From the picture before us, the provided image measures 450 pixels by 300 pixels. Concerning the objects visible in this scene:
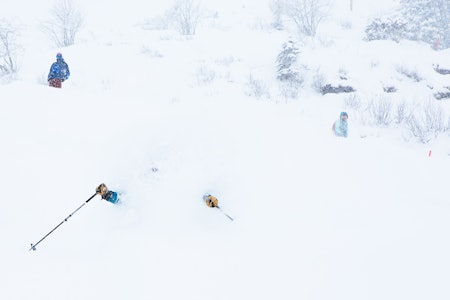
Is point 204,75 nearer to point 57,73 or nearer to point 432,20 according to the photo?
point 57,73

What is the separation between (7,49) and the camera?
47.9 ft

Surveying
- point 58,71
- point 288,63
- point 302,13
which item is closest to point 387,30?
point 302,13

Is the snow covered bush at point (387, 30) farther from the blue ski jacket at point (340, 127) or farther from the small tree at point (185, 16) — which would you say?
the blue ski jacket at point (340, 127)

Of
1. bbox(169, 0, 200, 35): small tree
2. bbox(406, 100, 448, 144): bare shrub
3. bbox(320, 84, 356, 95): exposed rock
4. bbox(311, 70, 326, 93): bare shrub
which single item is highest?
bbox(169, 0, 200, 35): small tree

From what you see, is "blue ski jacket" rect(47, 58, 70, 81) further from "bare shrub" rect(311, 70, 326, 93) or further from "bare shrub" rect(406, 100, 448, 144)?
"bare shrub" rect(406, 100, 448, 144)

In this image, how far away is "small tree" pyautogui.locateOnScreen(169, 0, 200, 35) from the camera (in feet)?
69.8

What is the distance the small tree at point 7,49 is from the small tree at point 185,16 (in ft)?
32.8

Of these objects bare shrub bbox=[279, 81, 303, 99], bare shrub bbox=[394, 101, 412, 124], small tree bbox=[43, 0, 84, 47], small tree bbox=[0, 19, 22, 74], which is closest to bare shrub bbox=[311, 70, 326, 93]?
bare shrub bbox=[279, 81, 303, 99]

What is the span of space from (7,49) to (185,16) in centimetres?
1116

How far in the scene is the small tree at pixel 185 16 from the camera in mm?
21266

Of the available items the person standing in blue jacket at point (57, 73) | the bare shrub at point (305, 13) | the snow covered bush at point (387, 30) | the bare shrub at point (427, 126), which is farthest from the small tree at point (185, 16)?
the bare shrub at point (427, 126)

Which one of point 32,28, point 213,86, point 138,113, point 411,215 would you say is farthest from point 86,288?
point 32,28

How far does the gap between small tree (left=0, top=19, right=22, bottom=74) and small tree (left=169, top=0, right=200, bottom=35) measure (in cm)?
1001

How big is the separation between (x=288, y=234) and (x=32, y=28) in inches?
1334
